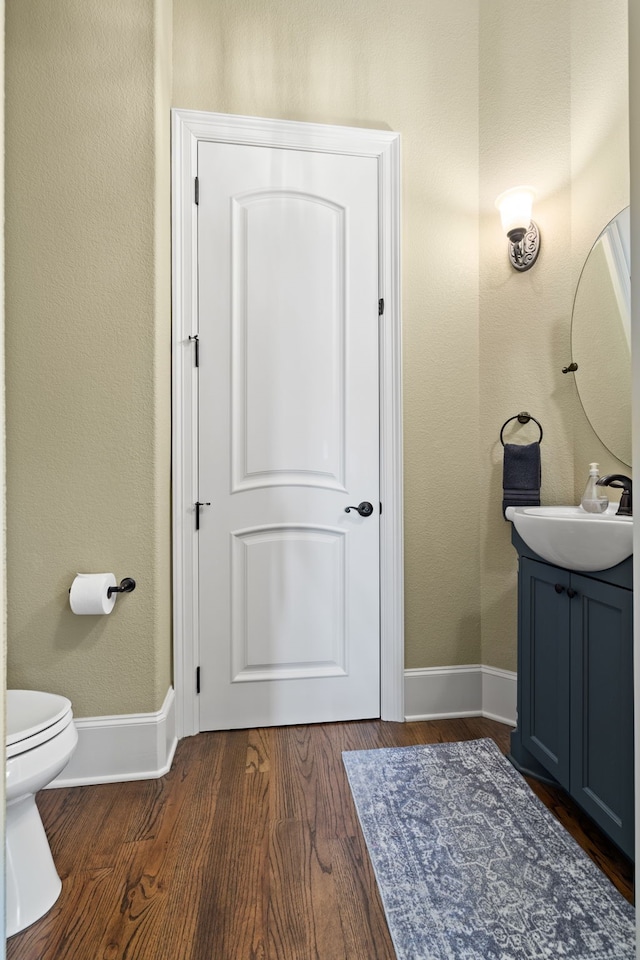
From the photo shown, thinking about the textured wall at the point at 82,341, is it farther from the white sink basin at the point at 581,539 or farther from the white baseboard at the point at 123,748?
the white sink basin at the point at 581,539

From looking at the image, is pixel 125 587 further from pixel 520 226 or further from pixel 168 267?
pixel 520 226

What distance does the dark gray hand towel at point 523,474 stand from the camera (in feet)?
7.23

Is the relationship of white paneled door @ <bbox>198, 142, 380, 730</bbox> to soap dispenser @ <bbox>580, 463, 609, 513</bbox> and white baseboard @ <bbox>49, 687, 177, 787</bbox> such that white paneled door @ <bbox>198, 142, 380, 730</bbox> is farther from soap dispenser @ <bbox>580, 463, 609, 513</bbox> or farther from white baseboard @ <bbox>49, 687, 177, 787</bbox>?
soap dispenser @ <bbox>580, 463, 609, 513</bbox>

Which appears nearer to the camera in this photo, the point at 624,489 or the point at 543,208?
the point at 624,489

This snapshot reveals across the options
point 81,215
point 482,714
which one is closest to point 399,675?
point 482,714

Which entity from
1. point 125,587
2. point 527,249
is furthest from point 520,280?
point 125,587

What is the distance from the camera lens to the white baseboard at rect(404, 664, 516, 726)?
2393 millimetres

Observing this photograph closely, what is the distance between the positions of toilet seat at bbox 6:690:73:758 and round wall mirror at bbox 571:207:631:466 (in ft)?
6.07

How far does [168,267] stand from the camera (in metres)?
2.17

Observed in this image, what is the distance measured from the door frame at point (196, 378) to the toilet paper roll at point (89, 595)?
38 centimetres

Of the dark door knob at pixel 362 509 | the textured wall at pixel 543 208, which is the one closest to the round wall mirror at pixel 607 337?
the textured wall at pixel 543 208

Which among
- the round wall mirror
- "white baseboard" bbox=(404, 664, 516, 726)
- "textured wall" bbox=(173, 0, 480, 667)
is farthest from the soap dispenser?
"white baseboard" bbox=(404, 664, 516, 726)

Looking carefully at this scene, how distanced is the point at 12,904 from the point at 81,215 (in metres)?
1.90

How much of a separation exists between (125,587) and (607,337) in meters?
1.81
